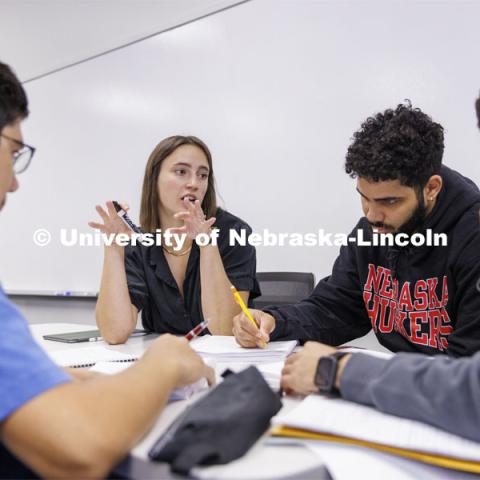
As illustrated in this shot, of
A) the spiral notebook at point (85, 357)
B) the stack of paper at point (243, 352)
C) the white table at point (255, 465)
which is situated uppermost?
the white table at point (255, 465)

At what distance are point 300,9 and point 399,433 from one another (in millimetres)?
2189

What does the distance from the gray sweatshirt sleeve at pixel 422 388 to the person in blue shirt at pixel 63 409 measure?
284 millimetres

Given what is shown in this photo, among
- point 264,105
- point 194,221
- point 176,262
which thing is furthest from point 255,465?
point 264,105

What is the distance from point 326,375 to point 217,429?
0.25 meters

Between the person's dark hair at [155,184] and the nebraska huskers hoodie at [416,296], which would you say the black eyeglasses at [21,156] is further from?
the person's dark hair at [155,184]

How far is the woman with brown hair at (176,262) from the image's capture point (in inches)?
62.0

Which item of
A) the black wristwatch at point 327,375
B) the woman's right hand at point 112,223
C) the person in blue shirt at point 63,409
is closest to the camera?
the person in blue shirt at point 63,409

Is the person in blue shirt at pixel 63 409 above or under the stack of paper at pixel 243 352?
above

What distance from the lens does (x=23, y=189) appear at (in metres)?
3.39

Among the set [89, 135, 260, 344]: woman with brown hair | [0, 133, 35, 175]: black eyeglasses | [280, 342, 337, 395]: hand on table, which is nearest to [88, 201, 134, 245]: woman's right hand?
[89, 135, 260, 344]: woman with brown hair

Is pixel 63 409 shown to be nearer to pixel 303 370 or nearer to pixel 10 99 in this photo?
pixel 303 370

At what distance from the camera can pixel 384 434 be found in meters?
0.61

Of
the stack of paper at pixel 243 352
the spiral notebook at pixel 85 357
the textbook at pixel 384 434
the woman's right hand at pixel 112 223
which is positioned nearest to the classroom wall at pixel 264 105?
the woman's right hand at pixel 112 223

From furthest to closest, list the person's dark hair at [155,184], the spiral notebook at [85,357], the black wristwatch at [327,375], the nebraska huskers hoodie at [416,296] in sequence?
the person's dark hair at [155,184] → the nebraska huskers hoodie at [416,296] → the spiral notebook at [85,357] → the black wristwatch at [327,375]
